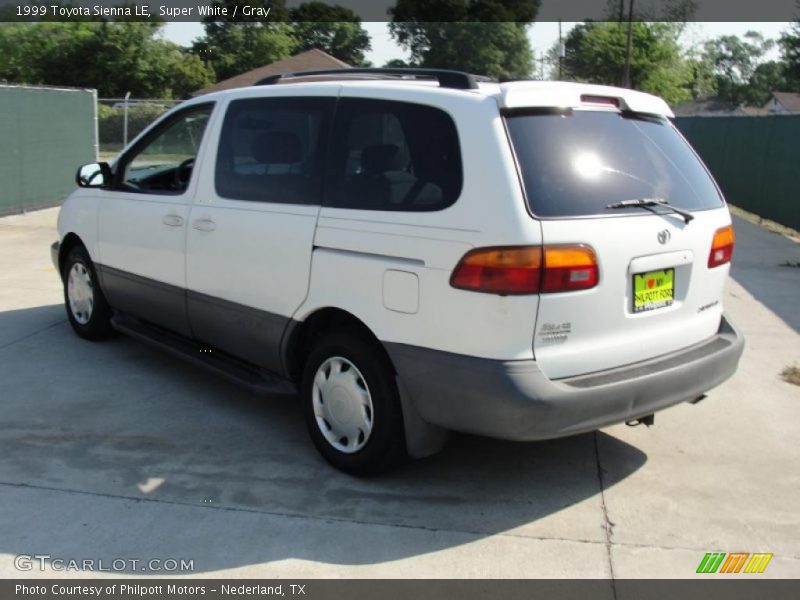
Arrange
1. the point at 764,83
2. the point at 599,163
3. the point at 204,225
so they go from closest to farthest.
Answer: the point at 599,163, the point at 204,225, the point at 764,83

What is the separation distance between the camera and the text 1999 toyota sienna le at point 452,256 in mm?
3477

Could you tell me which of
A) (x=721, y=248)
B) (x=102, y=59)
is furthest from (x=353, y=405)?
(x=102, y=59)

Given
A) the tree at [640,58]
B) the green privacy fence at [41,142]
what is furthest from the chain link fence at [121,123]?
the tree at [640,58]

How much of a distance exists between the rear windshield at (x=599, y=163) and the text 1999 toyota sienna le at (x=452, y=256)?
0.01 meters

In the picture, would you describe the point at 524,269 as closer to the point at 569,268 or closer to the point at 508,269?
the point at 508,269

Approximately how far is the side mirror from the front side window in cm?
18

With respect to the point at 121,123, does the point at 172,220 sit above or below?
below

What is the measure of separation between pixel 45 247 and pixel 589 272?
29.3ft

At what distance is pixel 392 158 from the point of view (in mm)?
3924

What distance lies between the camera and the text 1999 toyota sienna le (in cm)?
348

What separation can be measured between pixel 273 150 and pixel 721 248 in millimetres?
2397

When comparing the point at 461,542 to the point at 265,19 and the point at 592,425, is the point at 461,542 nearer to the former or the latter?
the point at 592,425

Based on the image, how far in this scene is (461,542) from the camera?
3.59 m

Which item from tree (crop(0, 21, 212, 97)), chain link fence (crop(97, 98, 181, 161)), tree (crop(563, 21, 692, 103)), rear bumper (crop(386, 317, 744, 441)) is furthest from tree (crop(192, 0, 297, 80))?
rear bumper (crop(386, 317, 744, 441))
